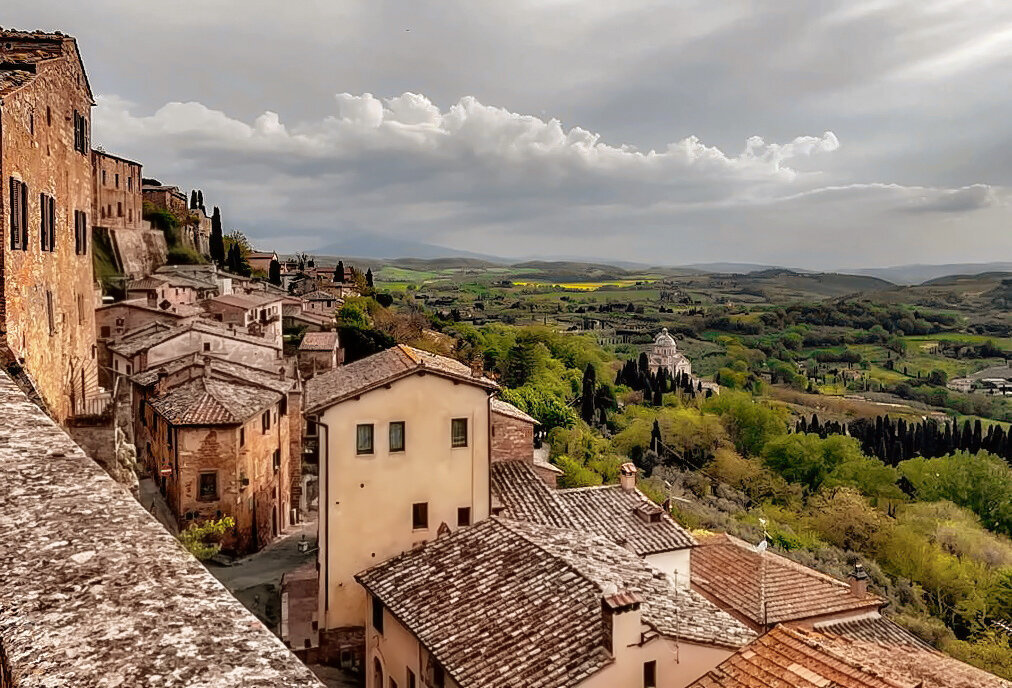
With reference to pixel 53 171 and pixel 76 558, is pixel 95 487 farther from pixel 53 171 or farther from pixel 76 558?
pixel 53 171

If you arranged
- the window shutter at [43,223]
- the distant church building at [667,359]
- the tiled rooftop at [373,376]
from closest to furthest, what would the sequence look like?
1. the window shutter at [43,223]
2. the tiled rooftop at [373,376]
3. the distant church building at [667,359]

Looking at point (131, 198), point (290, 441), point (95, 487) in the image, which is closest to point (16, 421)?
point (95, 487)

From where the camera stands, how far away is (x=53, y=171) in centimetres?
1509

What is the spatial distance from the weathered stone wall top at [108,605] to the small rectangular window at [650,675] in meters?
10.1

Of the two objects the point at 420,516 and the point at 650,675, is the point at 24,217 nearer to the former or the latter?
the point at 420,516

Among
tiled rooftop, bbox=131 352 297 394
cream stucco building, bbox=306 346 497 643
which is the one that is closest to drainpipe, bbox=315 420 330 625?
cream stucco building, bbox=306 346 497 643

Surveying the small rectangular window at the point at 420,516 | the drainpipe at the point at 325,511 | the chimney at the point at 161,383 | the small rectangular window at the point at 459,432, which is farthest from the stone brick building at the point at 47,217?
the chimney at the point at 161,383

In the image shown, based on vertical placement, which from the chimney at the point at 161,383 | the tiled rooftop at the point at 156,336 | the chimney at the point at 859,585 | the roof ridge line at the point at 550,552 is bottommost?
the chimney at the point at 859,585

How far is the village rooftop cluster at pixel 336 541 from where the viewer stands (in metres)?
2.70

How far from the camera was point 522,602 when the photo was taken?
1323 centimetres

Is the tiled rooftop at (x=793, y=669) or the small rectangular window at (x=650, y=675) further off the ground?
the tiled rooftop at (x=793, y=669)

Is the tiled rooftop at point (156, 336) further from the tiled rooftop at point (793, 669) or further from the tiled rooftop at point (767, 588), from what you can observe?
the tiled rooftop at point (793, 669)

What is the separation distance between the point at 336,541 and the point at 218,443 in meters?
10.4

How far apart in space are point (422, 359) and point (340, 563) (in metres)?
5.35
